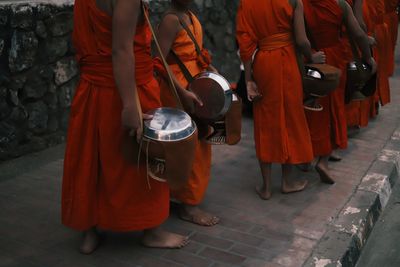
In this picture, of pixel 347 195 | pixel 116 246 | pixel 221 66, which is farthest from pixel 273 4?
pixel 221 66

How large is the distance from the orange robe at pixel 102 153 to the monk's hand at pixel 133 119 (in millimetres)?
152

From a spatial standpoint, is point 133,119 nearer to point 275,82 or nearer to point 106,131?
point 106,131

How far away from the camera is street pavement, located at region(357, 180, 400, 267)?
3.90 meters

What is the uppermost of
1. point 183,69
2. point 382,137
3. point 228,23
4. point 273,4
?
point 273,4

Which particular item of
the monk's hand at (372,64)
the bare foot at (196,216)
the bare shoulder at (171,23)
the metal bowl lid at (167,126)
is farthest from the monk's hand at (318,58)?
the metal bowl lid at (167,126)

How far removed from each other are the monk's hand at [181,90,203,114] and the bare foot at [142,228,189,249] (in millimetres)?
751

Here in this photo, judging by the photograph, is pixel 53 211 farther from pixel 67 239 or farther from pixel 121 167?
pixel 121 167

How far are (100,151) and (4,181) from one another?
1.73 metres

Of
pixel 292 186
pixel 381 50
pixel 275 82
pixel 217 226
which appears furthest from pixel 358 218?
pixel 381 50

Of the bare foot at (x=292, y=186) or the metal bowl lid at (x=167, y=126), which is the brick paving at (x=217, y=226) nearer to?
the bare foot at (x=292, y=186)

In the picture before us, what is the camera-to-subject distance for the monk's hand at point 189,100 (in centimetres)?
355

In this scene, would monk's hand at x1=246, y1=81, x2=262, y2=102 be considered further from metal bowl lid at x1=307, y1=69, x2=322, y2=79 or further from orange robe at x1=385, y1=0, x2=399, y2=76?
orange robe at x1=385, y1=0, x2=399, y2=76

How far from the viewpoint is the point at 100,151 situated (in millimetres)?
3229

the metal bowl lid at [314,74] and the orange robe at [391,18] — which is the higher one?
the metal bowl lid at [314,74]
